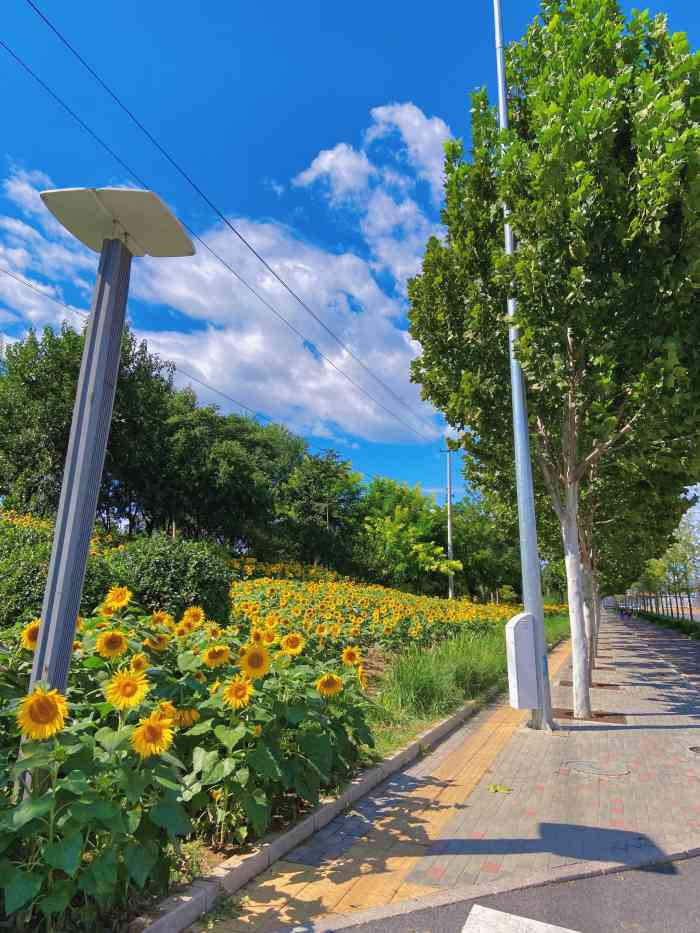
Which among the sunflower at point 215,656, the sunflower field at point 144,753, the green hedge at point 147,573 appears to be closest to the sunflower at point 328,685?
the sunflower field at point 144,753

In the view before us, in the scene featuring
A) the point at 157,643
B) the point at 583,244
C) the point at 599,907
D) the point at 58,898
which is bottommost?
the point at 599,907

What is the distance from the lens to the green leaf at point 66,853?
221cm

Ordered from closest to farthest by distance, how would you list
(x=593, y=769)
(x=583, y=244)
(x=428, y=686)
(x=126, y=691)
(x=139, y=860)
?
(x=139, y=860)
(x=126, y=691)
(x=593, y=769)
(x=583, y=244)
(x=428, y=686)

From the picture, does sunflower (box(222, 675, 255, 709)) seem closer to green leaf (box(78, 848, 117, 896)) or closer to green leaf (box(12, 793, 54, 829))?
green leaf (box(78, 848, 117, 896))

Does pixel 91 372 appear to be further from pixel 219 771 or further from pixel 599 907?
pixel 599 907

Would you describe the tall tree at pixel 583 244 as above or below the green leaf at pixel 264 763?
above

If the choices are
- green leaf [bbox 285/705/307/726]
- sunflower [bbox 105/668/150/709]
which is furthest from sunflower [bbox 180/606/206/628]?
sunflower [bbox 105/668/150/709]

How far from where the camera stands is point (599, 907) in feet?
10.3

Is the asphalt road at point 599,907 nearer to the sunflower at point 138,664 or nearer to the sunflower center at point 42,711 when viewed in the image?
the sunflower at point 138,664

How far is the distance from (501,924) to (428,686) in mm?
4900

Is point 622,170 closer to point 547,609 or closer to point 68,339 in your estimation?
point 68,339

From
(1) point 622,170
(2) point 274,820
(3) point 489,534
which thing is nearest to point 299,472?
(3) point 489,534

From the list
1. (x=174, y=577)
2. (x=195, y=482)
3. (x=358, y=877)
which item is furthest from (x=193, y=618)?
(x=195, y=482)

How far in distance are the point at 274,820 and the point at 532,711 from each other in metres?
4.97
